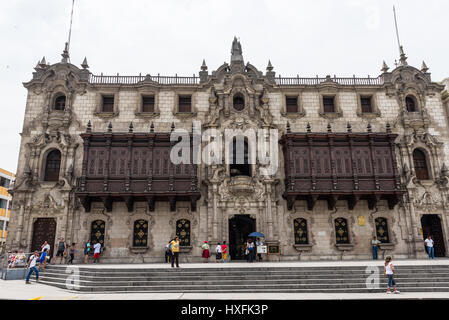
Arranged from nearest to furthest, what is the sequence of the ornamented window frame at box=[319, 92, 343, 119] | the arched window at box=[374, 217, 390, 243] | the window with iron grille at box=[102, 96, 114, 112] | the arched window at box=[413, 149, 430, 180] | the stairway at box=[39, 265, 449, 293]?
the stairway at box=[39, 265, 449, 293] → the arched window at box=[374, 217, 390, 243] → the arched window at box=[413, 149, 430, 180] → the ornamented window frame at box=[319, 92, 343, 119] → the window with iron grille at box=[102, 96, 114, 112]

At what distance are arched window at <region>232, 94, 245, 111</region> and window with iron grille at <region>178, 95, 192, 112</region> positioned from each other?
3825mm

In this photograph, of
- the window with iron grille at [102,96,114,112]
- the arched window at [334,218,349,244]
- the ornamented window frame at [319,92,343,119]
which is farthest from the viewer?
the window with iron grille at [102,96,114,112]

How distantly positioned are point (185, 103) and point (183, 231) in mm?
10870

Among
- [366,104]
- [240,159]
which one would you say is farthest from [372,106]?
[240,159]

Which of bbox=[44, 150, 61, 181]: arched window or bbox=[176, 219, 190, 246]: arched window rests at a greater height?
bbox=[44, 150, 61, 181]: arched window

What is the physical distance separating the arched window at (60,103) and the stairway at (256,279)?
53.3ft

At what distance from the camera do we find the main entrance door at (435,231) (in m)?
23.6

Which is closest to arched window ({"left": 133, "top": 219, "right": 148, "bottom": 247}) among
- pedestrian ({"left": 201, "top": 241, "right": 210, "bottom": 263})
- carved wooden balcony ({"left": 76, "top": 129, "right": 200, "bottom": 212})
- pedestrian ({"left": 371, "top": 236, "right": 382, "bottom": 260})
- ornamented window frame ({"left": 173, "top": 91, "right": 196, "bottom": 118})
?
carved wooden balcony ({"left": 76, "top": 129, "right": 200, "bottom": 212})

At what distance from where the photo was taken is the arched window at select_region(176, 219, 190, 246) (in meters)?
23.0

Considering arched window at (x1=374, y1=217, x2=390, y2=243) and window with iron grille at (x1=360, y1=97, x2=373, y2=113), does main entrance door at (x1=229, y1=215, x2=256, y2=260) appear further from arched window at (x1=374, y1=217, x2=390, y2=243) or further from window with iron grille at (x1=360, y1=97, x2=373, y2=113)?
window with iron grille at (x1=360, y1=97, x2=373, y2=113)

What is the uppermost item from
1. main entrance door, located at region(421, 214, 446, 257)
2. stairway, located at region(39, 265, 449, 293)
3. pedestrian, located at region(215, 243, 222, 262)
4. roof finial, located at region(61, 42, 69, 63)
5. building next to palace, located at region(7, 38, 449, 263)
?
roof finial, located at region(61, 42, 69, 63)

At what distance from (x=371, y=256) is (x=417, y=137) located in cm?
1080

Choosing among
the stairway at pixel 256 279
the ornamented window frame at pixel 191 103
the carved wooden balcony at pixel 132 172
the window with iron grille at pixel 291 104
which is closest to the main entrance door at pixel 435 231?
the stairway at pixel 256 279

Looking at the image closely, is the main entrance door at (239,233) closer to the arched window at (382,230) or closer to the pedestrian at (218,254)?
the pedestrian at (218,254)
